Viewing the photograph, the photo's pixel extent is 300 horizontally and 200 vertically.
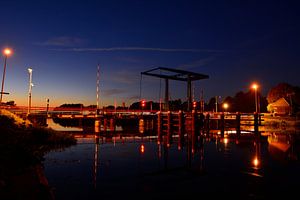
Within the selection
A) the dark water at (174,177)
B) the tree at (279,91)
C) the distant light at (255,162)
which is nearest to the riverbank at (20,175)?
the dark water at (174,177)

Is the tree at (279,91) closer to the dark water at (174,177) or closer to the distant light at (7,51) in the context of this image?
the dark water at (174,177)

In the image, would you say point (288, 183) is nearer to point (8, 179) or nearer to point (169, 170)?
point (169, 170)

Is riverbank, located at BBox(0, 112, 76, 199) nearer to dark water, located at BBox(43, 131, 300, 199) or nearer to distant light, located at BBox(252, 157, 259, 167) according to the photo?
dark water, located at BBox(43, 131, 300, 199)

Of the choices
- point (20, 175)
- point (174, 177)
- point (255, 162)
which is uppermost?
point (20, 175)

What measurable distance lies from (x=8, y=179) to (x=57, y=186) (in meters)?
1.63

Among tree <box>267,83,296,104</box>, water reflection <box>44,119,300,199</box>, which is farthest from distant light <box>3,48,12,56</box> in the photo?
tree <box>267,83,296,104</box>

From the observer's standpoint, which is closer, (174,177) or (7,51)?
(174,177)

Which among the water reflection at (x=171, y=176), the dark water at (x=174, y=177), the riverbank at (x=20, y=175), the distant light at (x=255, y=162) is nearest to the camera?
the riverbank at (x=20, y=175)

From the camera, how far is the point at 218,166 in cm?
1270

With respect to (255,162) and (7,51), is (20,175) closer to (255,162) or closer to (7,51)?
(255,162)

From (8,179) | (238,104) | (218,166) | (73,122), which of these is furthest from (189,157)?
(73,122)

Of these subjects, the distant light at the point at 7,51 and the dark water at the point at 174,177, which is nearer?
the dark water at the point at 174,177

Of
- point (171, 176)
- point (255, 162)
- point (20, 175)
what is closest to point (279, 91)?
point (255, 162)

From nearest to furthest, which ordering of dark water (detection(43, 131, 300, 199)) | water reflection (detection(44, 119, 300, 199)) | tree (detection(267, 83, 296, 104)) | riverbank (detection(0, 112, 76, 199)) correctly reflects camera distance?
1. riverbank (detection(0, 112, 76, 199))
2. dark water (detection(43, 131, 300, 199))
3. water reflection (detection(44, 119, 300, 199))
4. tree (detection(267, 83, 296, 104))
